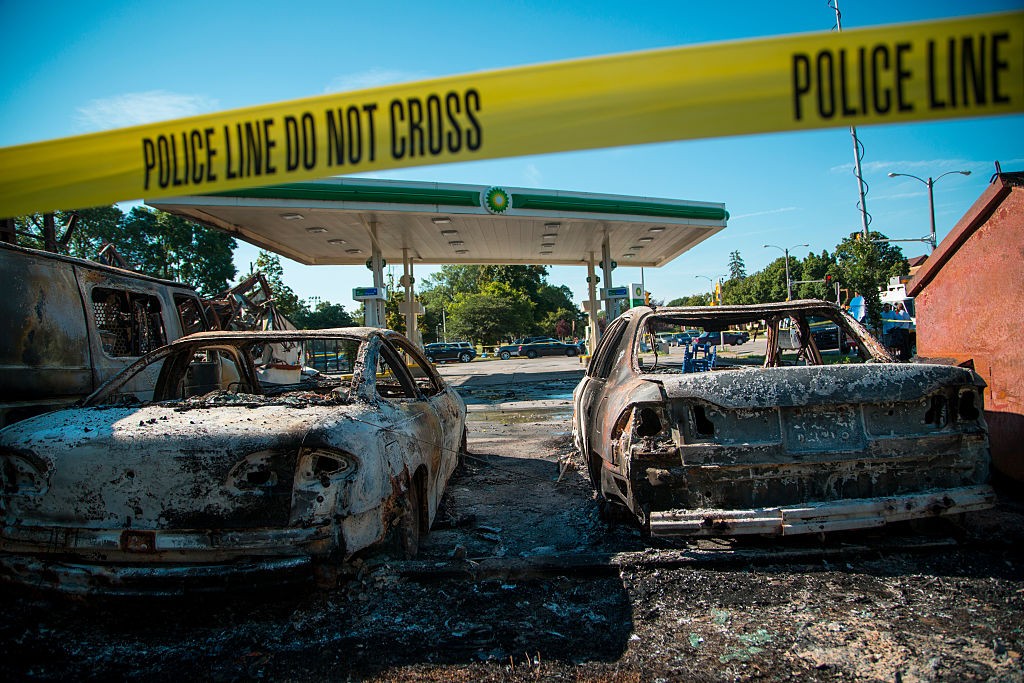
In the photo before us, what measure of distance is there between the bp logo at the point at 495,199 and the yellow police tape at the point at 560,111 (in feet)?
42.9

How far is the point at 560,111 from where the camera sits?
6.85ft

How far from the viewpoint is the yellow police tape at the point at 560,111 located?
190cm

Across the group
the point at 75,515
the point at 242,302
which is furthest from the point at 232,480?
the point at 242,302

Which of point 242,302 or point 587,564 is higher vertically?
point 242,302

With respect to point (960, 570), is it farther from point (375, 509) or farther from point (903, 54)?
point (375, 509)

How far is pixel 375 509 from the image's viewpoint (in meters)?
2.87

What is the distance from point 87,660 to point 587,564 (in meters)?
2.29

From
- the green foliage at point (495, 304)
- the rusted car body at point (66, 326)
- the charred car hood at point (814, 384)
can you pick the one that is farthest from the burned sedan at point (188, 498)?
the green foliage at point (495, 304)

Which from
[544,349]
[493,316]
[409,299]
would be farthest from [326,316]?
[409,299]

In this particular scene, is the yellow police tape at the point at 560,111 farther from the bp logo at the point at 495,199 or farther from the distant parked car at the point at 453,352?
the distant parked car at the point at 453,352

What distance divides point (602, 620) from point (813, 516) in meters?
1.18

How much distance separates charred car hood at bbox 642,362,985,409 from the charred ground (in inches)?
32.9

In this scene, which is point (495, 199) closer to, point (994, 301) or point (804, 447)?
point (994, 301)

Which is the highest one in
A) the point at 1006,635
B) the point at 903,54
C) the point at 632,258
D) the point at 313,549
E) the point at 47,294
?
the point at 632,258
